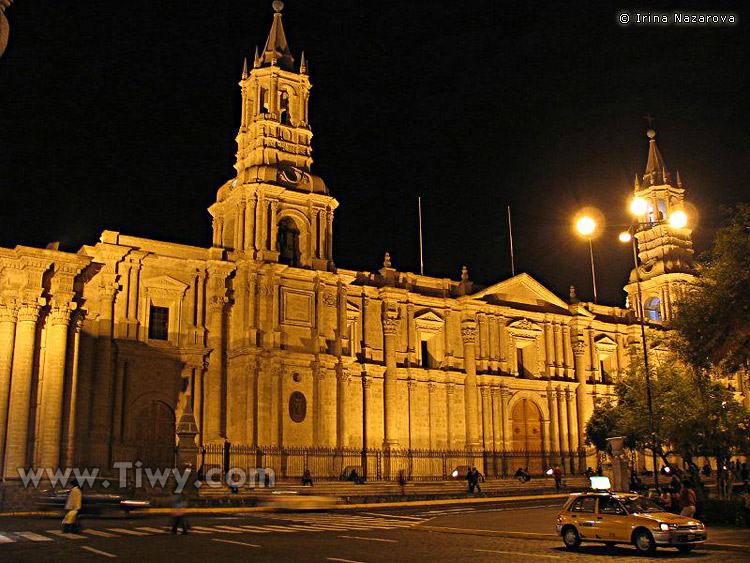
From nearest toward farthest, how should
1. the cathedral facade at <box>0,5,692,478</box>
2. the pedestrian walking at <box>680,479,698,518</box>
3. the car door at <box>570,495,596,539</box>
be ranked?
1. the car door at <box>570,495,596,539</box>
2. the pedestrian walking at <box>680,479,698,518</box>
3. the cathedral facade at <box>0,5,692,478</box>

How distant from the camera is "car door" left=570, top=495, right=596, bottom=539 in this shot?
1827 cm

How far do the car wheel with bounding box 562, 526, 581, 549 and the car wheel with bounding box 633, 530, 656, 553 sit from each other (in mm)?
1358

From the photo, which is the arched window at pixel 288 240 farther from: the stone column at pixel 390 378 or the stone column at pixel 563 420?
the stone column at pixel 563 420

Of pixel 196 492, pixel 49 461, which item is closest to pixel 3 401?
pixel 49 461

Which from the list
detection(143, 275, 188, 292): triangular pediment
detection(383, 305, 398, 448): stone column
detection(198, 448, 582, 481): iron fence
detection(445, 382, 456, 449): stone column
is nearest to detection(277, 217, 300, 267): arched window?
detection(383, 305, 398, 448): stone column

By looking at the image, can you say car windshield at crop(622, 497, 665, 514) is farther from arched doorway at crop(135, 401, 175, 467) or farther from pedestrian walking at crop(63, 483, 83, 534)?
arched doorway at crop(135, 401, 175, 467)

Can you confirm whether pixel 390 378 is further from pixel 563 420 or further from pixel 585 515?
pixel 585 515

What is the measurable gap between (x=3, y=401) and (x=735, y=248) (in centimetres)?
2834

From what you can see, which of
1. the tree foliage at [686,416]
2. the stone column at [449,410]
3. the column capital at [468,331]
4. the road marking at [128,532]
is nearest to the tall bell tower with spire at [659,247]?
the column capital at [468,331]

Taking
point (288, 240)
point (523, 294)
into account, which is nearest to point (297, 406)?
point (288, 240)

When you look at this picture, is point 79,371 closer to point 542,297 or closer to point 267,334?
point 267,334

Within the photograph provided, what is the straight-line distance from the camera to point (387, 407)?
46.1 meters

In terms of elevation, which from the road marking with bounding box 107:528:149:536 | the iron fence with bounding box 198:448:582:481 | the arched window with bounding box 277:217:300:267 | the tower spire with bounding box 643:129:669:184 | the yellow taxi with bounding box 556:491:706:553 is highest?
the tower spire with bounding box 643:129:669:184

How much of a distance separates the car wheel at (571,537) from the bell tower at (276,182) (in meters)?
26.5
